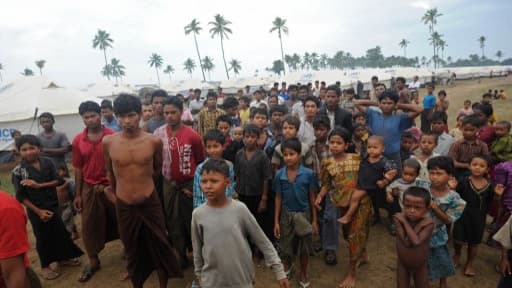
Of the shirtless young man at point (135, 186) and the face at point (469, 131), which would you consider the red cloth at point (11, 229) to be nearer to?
the shirtless young man at point (135, 186)

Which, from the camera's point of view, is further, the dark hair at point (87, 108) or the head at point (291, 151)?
the dark hair at point (87, 108)

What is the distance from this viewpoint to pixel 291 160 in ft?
9.53

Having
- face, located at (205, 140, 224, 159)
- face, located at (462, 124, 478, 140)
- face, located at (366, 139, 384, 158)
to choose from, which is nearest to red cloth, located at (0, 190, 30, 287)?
face, located at (205, 140, 224, 159)

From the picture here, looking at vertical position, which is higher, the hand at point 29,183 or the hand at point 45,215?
the hand at point 29,183

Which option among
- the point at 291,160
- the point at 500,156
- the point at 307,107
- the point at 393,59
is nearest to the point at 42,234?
the point at 291,160

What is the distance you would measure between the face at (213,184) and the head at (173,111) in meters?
1.32

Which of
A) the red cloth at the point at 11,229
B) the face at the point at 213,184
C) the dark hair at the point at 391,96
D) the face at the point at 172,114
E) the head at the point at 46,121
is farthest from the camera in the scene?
the head at the point at 46,121

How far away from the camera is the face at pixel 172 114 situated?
3.06 metres

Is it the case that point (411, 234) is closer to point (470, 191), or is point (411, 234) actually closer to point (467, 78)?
point (470, 191)

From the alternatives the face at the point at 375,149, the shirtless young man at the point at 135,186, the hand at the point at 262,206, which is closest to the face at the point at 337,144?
the face at the point at 375,149

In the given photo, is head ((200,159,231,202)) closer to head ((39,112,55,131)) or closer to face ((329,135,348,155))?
face ((329,135,348,155))

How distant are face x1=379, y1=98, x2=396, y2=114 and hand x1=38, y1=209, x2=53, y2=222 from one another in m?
4.22

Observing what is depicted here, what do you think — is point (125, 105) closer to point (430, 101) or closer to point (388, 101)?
point (388, 101)

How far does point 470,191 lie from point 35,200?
471cm
